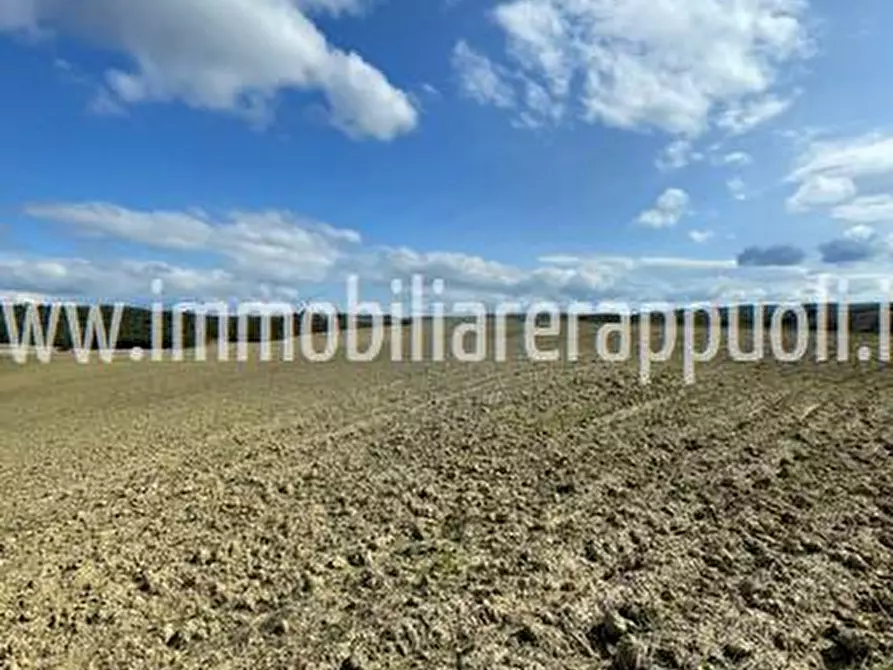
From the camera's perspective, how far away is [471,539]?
9.52 metres

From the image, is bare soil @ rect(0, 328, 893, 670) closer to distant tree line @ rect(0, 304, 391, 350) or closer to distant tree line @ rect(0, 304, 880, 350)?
distant tree line @ rect(0, 304, 880, 350)

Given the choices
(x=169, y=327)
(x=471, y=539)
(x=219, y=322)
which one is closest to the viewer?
(x=471, y=539)

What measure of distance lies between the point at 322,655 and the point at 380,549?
256 cm

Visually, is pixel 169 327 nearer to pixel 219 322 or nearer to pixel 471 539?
pixel 219 322

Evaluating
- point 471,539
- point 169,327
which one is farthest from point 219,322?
point 471,539

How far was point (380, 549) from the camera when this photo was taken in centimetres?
938

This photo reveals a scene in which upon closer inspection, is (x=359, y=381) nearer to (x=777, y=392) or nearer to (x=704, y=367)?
(x=704, y=367)

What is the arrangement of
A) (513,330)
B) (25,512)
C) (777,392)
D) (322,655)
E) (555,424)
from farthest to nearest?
(513,330)
(777,392)
(555,424)
(25,512)
(322,655)

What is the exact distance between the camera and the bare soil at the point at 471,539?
23.0ft

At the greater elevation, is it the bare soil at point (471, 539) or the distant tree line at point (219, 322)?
the distant tree line at point (219, 322)

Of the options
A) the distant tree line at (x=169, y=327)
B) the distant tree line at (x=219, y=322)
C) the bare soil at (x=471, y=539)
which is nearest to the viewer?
the bare soil at (x=471, y=539)

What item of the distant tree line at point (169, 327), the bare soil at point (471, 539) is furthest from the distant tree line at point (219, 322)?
the bare soil at point (471, 539)

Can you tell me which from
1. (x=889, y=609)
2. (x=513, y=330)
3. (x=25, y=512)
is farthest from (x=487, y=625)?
(x=513, y=330)

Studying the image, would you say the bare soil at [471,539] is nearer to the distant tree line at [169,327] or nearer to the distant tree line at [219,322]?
the distant tree line at [219,322]
